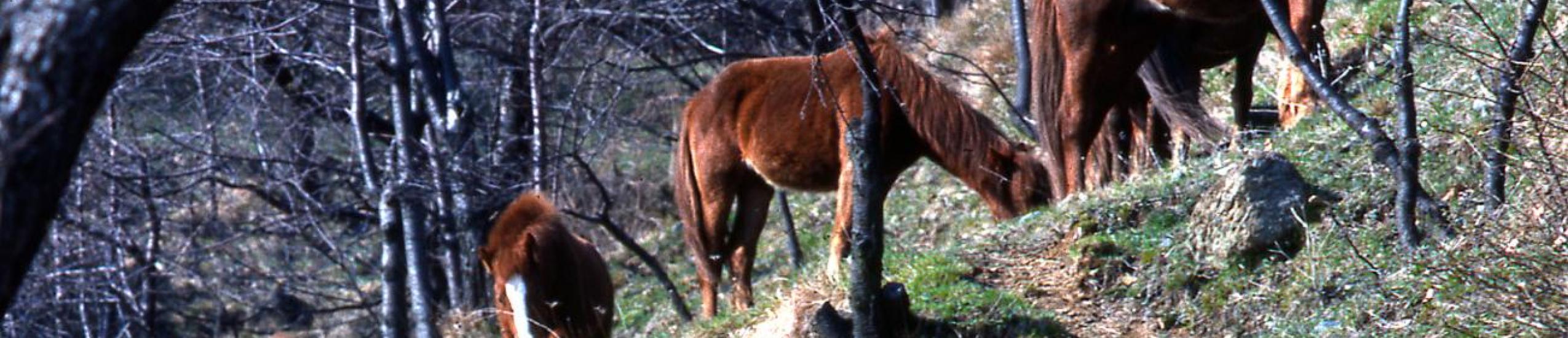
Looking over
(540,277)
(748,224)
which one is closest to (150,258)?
(748,224)

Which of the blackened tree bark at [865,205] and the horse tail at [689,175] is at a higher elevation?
the horse tail at [689,175]

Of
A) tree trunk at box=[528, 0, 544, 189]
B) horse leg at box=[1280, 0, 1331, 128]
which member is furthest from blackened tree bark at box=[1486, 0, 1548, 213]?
tree trunk at box=[528, 0, 544, 189]

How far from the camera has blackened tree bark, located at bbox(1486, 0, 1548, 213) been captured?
611 cm

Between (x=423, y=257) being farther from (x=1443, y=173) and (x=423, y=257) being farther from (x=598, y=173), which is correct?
(x=598, y=173)

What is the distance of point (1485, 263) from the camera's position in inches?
237

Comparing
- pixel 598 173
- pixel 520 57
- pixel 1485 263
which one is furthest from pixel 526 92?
pixel 1485 263

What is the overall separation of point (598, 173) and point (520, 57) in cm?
337

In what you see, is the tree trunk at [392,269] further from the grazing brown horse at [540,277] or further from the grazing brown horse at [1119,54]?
the grazing brown horse at [1119,54]

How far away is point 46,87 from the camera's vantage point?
3.23 meters

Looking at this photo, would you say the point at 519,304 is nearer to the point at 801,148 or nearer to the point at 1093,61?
the point at 801,148

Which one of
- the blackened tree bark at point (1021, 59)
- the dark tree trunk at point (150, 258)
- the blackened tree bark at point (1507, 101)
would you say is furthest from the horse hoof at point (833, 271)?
the dark tree trunk at point (150, 258)

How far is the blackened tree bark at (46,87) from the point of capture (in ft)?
10.5

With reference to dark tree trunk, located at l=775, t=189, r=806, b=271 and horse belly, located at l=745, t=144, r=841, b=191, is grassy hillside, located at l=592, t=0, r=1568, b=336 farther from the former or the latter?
dark tree trunk, located at l=775, t=189, r=806, b=271

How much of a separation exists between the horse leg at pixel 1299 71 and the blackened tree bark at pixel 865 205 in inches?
80.4
